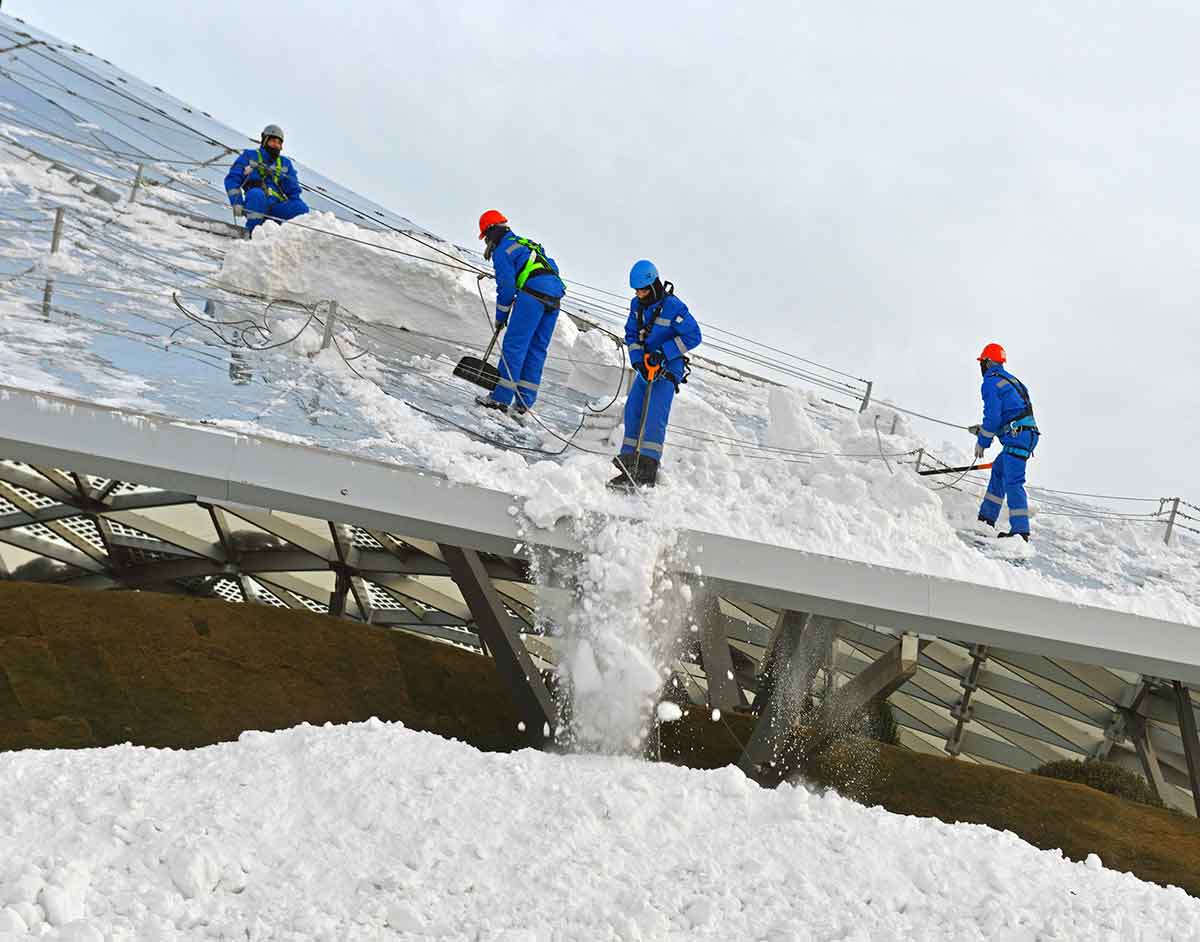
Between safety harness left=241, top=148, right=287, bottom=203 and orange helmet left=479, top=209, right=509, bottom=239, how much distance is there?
357 centimetres

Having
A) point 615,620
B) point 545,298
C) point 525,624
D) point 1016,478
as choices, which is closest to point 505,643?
point 615,620

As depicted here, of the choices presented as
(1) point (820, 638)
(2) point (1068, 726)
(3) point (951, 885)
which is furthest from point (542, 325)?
(2) point (1068, 726)

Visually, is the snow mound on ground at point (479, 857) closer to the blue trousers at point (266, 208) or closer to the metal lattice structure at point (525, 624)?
the metal lattice structure at point (525, 624)

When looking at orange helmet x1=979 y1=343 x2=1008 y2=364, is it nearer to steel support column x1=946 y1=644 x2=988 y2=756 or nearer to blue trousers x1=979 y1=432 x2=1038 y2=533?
blue trousers x1=979 y1=432 x2=1038 y2=533

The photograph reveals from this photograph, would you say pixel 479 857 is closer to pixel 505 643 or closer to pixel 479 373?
pixel 505 643

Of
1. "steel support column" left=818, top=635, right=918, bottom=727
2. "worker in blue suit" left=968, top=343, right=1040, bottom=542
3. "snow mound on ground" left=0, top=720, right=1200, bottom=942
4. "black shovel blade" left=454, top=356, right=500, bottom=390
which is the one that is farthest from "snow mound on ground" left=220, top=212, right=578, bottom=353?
"snow mound on ground" left=0, top=720, right=1200, bottom=942

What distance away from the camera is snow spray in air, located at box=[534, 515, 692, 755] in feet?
19.8

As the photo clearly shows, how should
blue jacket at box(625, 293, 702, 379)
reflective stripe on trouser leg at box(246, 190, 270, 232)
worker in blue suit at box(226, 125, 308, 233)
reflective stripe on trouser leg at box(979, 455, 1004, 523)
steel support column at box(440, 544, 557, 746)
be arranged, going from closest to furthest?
steel support column at box(440, 544, 557, 746)
blue jacket at box(625, 293, 702, 379)
reflective stripe on trouser leg at box(979, 455, 1004, 523)
worker in blue suit at box(226, 125, 308, 233)
reflective stripe on trouser leg at box(246, 190, 270, 232)

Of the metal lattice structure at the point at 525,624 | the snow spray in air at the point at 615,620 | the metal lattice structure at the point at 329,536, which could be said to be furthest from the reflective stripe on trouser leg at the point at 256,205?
the snow spray in air at the point at 615,620

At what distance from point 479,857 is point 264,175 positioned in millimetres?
7689

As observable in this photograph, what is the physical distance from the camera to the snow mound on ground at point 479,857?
4301 millimetres

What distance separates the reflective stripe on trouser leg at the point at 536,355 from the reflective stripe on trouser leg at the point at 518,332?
0.09m

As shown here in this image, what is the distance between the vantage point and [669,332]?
688cm

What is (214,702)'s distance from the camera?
6.86m
